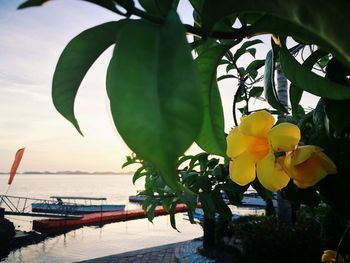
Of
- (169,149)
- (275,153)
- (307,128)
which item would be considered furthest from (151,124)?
(307,128)

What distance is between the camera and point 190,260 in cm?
638

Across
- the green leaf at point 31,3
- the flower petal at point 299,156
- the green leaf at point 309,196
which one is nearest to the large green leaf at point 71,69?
the green leaf at point 31,3

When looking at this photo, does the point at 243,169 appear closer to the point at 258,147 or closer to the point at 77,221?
the point at 258,147

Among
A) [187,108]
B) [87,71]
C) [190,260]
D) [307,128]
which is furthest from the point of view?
[190,260]

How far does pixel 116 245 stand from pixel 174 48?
1361 cm

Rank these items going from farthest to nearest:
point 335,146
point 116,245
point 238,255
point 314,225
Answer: point 116,245
point 238,255
point 314,225
point 335,146

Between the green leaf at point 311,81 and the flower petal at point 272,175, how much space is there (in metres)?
0.08

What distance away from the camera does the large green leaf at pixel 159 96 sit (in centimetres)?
15

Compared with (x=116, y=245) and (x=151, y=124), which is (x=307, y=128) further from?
(x=116, y=245)

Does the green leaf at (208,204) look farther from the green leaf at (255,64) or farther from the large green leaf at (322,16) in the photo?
the large green leaf at (322,16)

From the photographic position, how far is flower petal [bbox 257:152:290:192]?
370 mm

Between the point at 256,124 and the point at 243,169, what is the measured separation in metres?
0.06

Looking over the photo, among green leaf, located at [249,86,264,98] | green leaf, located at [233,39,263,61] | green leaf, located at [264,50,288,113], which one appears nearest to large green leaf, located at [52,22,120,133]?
green leaf, located at [264,50,288,113]

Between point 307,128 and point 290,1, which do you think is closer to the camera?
point 290,1
